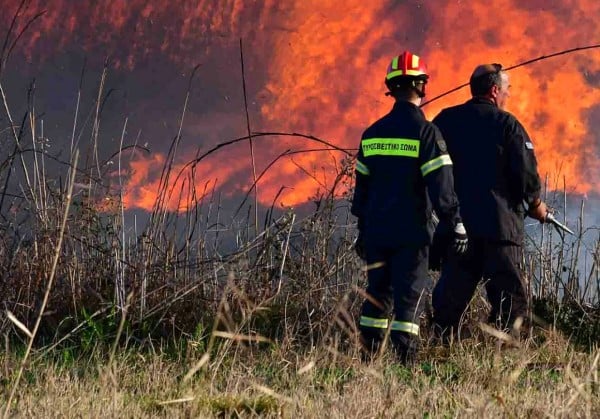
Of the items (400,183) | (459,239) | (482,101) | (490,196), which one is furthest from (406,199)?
(482,101)

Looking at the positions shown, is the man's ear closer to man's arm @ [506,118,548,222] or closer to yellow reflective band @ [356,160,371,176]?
man's arm @ [506,118,548,222]

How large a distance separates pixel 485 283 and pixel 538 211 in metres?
0.70

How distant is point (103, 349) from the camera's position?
6070 mm

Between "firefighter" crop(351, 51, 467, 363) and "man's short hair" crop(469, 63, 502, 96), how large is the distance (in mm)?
767

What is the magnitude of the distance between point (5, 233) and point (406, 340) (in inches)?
119

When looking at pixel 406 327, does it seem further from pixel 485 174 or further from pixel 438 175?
pixel 485 174

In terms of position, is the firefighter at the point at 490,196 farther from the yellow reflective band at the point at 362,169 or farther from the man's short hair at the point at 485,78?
the yellow reflective band at the point at 362,169

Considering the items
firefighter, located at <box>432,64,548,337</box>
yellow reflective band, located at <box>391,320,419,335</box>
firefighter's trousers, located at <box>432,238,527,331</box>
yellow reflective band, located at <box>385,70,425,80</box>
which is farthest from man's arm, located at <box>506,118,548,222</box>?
yellow reflective band, located at <box>391,320,419,335</box>

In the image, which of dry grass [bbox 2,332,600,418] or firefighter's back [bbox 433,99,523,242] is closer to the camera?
dry grass [bbox 2,332,600,418]


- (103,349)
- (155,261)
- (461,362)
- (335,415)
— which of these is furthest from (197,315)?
(335,415)

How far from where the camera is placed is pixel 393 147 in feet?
20.0

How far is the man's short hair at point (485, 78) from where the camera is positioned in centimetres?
682

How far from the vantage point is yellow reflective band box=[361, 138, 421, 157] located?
6027 mm

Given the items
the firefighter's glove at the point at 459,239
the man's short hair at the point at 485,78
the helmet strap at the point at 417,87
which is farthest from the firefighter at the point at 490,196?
the helmet strap at the point at 417,87
